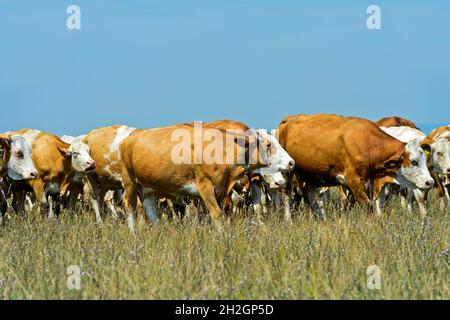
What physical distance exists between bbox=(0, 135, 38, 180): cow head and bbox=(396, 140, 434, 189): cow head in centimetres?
638

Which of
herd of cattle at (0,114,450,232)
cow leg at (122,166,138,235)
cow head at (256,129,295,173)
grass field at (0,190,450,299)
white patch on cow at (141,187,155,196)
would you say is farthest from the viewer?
cow head at (256,129,295,173)

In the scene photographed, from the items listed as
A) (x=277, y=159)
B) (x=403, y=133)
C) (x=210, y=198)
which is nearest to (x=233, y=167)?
(x=210, y=198)

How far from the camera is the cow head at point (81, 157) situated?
14742 millimetres

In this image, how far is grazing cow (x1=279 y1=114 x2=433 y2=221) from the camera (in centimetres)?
1318

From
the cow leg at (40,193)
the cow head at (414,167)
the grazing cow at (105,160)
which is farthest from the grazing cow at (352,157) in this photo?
the cow leg at (40,193)

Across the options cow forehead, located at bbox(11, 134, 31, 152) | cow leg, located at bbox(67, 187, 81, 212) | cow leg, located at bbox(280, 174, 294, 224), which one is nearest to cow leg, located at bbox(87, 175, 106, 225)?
cow leg, located at bbox(67, 187, 81, 212)

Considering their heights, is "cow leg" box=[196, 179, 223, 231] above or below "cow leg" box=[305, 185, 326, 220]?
below

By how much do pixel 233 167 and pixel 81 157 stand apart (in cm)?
420

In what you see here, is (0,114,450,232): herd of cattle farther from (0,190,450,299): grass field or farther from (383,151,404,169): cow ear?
(0,190,450,299): grass field

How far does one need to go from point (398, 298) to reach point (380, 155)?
A: 657 cm

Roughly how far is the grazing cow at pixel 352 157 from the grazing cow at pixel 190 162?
1559mm

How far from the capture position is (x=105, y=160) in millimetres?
15406

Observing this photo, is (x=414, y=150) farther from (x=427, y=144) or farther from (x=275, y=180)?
(x=275, y=180)
